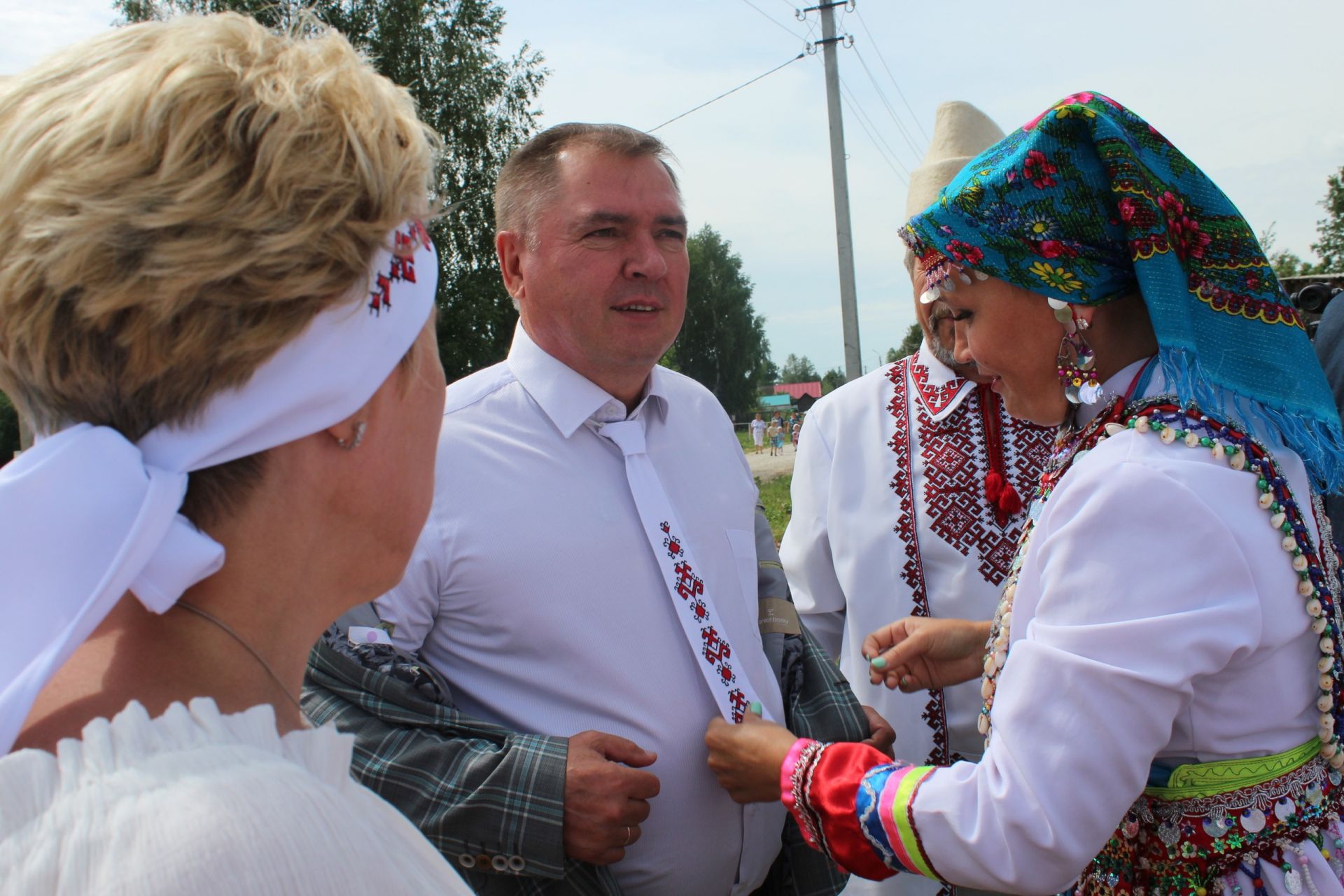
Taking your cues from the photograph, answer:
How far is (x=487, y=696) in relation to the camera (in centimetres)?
203

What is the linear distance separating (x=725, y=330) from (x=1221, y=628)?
53044mm

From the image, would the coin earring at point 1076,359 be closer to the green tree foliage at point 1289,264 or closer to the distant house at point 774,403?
the green tree foliage at point 1289,264

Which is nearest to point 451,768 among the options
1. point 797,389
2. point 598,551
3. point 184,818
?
point 598,551

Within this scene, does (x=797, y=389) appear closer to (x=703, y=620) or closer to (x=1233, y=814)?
(x=703, y=620)

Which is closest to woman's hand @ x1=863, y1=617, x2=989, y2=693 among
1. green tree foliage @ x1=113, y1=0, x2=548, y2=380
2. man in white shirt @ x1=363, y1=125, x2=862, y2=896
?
man in white shirt @ x1=363, y1=125, x2=862, y2=896

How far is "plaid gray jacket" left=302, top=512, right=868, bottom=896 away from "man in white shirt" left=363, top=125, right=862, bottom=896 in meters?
0.03

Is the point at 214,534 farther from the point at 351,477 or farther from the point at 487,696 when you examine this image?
the point at 487,696

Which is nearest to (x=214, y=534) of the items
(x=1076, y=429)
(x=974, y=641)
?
(x=1076, y=429)

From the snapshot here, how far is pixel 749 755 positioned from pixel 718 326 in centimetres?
5265

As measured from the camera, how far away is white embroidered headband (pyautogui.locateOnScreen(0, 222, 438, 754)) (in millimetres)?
843

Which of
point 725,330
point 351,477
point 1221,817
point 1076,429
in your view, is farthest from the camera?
point 725,330

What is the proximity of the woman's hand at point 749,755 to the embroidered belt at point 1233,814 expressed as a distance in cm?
65

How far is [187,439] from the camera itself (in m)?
0.92

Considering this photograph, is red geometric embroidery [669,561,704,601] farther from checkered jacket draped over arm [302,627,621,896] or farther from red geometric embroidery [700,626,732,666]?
checkered jacket draped over arm [302,627,621,896]
